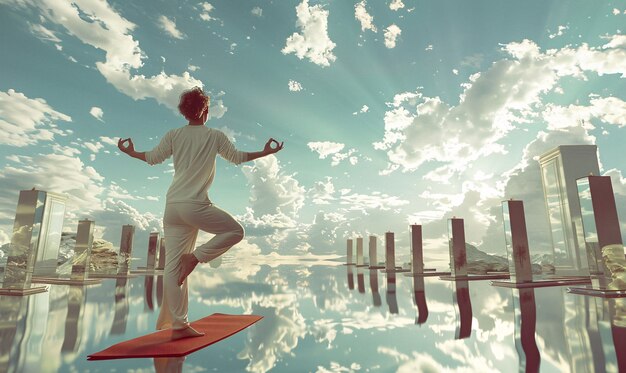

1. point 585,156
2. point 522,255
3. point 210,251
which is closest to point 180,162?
point 210,251

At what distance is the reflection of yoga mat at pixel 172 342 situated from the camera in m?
2.72

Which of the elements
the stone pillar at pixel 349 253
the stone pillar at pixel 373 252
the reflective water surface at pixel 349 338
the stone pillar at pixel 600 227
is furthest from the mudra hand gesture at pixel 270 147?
the stone pillar at pixel 349 253

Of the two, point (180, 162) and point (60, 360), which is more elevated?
point (180, 162)

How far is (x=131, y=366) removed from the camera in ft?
8.05

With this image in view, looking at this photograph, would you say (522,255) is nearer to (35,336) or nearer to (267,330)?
(267,330)

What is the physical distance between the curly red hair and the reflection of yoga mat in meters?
2.46

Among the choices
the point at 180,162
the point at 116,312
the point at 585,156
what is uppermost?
the point at 585,156

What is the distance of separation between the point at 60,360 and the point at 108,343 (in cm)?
63

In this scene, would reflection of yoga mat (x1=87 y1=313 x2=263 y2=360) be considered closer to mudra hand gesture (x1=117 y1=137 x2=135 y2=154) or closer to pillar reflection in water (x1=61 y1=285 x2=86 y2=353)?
pillar reflection in water (x1=61 y1=285 x2=86 y2=353)

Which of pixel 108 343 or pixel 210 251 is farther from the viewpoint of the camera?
pixel 210 251

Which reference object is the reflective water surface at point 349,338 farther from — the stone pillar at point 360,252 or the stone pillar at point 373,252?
the stone pillar at point 360,252

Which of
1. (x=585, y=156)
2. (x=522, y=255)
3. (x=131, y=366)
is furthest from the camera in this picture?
(x=585, y=156)

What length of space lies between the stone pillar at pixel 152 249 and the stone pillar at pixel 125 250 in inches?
123

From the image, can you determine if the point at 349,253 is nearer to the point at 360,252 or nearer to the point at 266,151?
the point at 360,252
